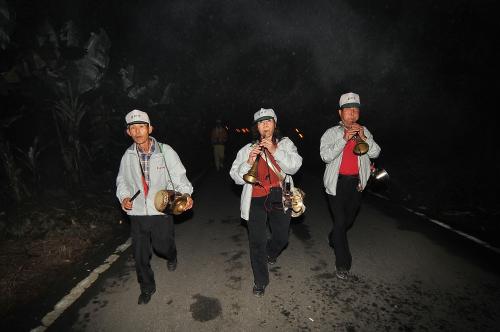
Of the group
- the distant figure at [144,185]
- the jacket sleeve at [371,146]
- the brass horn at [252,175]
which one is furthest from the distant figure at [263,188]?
the jacket sleeve at [371,146]

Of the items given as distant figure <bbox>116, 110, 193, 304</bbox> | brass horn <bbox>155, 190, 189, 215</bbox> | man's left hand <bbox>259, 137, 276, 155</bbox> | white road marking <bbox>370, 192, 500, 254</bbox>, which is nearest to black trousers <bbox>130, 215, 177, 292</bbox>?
distant figure <bbox>116, 110, 193, 304</bbox>

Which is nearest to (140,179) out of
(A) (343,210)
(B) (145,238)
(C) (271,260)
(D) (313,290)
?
(B) (145,238)

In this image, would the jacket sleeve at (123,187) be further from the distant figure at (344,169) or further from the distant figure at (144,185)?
the distant figure at (344,169)

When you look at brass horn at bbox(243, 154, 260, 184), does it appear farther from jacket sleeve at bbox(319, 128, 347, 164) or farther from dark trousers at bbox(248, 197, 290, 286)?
jacket sleeve at bbox(319, 128, 347, 164)

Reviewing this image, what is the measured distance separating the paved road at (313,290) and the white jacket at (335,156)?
50.0 inches

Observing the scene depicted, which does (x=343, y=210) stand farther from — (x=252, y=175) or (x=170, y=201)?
(x=170, y=201)

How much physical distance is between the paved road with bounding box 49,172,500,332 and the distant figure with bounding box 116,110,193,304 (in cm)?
49

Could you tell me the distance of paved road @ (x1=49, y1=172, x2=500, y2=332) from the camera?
11.1 feet

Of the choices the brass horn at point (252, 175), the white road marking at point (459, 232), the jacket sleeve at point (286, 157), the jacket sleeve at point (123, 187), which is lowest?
the white road marking at point (459, 232)

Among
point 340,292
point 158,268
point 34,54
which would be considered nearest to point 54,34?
point 34,54

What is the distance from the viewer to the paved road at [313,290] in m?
3.37

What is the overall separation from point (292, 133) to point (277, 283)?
34.1m

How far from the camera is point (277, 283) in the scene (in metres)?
4.20

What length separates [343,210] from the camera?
429 centimetres
